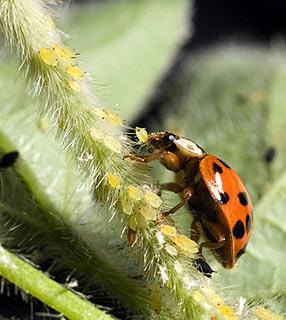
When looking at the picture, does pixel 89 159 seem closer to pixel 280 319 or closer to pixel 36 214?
pixel 36 214

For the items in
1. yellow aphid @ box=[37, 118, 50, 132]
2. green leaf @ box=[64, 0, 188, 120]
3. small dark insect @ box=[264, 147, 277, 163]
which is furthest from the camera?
green leaf @ box=[64, 0, 188, 120]

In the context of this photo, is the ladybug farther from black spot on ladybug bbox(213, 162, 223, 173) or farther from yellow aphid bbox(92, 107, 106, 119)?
yellow aphid bbox(92, 107, 106, 119)

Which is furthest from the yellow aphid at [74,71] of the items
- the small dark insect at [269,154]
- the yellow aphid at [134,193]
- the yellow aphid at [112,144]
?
the small dark insect at [269,154]

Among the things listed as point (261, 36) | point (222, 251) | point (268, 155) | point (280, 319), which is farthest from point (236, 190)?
point (261, 36)

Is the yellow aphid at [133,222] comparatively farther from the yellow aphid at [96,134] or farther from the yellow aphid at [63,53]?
the yellow aphid at [63,53]

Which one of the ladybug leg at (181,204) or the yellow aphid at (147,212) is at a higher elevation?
the yellow aphid at (147,212)

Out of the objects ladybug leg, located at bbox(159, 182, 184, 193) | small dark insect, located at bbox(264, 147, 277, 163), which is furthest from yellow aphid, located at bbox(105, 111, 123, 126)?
small dark insect, located at bbox(264, 147, 277, 163)
